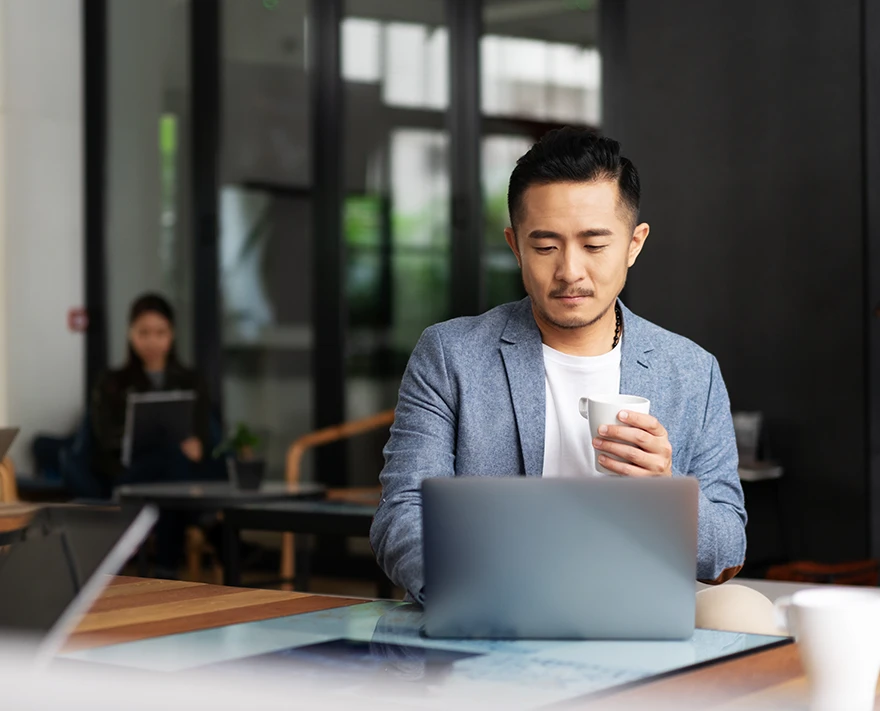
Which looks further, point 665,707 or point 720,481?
point 720,481

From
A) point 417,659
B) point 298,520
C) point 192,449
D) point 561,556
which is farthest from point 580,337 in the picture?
point 192,449

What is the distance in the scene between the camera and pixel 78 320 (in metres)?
7.76

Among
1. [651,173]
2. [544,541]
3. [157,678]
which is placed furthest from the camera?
[651,173]

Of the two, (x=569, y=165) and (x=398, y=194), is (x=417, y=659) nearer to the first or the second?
(x=569, y=165)

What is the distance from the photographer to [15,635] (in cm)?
132

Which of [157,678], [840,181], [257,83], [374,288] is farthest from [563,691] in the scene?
[257,83]

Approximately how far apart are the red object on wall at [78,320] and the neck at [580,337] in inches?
232

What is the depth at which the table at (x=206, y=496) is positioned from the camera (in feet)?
15.8

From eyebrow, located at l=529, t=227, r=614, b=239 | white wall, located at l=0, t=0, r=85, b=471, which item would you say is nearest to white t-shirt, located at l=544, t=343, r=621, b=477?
eyebrow, located at l=529, t=227, r=614, b=239

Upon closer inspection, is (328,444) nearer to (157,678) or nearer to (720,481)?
(720,481)

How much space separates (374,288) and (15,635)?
5545mm

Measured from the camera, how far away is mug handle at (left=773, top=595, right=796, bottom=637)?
1.21 meters

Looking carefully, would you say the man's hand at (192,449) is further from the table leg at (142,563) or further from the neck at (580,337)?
the neck at (580,337)

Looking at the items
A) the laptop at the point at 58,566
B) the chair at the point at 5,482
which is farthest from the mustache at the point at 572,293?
the chair at the point at 5,482
